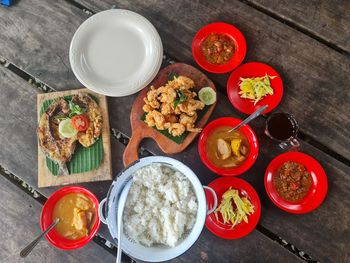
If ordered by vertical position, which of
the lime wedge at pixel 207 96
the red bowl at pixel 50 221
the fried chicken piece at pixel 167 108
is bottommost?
the red bowl at pixel 50 221

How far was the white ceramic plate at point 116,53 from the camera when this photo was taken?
2.44m

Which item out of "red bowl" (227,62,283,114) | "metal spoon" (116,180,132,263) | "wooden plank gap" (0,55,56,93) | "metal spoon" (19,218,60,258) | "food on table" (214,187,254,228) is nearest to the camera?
"metal spoon" (116,180,132,263)

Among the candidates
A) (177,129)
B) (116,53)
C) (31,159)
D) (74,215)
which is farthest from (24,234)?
(116,53)

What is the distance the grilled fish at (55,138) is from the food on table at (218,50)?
3.32 feet

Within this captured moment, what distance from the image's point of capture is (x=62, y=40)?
2635 millimetres

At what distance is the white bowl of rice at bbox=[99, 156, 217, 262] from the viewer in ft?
6.64

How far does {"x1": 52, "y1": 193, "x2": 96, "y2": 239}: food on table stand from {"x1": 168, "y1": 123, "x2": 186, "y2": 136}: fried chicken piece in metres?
0.71

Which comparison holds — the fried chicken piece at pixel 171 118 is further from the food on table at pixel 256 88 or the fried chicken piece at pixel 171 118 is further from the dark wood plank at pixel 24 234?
the dark wood plank at pixel 24 234

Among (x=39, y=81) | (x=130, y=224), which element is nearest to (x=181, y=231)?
(x=130, y=224)

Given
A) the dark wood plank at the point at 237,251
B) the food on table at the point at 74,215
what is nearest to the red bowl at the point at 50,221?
the food on table at the point at 74,215

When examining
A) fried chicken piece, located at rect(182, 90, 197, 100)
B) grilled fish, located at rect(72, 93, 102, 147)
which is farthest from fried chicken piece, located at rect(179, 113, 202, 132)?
grilled fish, located at rect(72, 93, 102, 147)

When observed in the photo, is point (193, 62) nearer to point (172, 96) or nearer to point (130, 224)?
point (172, 96)

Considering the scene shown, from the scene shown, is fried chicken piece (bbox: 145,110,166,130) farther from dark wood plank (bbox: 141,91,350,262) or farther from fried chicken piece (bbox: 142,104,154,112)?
dark wood plank (bbox: 141,91,350,262)

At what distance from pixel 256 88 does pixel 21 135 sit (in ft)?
5.34
